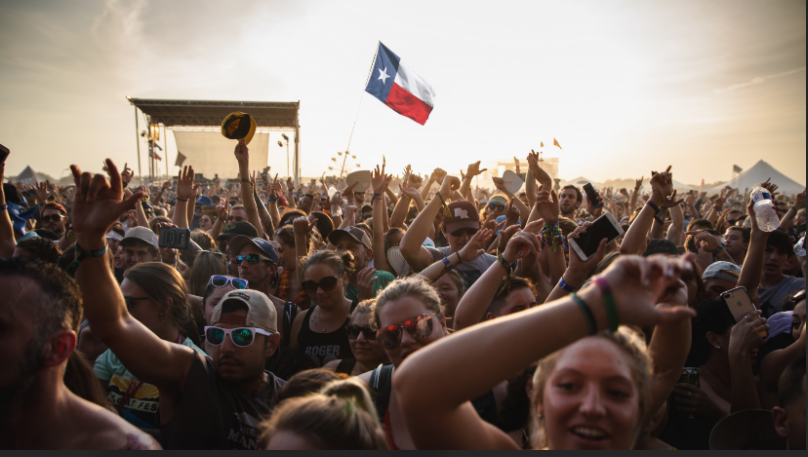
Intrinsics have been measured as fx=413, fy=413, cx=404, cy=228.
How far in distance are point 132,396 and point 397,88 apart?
288 inches

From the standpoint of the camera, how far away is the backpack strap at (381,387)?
6.55 ft

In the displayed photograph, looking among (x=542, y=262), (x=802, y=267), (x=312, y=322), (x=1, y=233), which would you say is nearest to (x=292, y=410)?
(x=312, y=322)

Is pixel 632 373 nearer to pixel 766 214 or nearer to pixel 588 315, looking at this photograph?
pixel 588 315

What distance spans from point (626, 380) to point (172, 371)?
1.94 metres

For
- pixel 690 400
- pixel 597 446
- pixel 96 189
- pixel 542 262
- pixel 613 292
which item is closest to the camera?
pixel 613 292

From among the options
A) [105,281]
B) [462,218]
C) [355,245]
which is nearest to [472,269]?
[462,218]

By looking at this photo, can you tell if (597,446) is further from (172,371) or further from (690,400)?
(172,371)

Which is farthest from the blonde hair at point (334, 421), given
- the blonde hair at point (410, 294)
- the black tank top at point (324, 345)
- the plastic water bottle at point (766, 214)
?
the plastic water bottle at point (766, 214)

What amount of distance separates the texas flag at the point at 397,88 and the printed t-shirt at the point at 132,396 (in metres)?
6.80

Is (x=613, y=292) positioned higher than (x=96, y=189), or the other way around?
(x=96, y=189)

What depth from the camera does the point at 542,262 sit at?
4.18 meters

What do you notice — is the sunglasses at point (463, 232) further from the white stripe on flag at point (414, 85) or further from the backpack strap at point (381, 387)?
the white stripe on flag at point (414, 85)

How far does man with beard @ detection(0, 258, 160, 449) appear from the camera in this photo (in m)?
1.41

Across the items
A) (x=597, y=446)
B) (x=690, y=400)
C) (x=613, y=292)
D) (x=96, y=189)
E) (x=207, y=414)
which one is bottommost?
(x=690, y=400)
